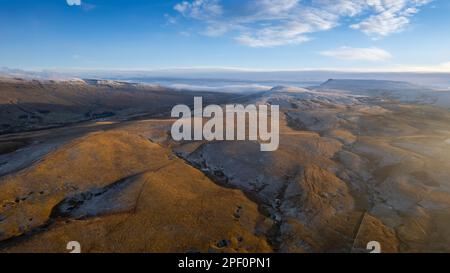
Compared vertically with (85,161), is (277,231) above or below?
below

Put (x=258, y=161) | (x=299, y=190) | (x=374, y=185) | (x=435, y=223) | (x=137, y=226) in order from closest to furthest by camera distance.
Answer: (x=137, y=226) → (x=435, y=223) → (x=299, y=190) → (x=374, y=185) → (x=258, y=161)

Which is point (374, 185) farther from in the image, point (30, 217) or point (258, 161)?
point (30, 217)
